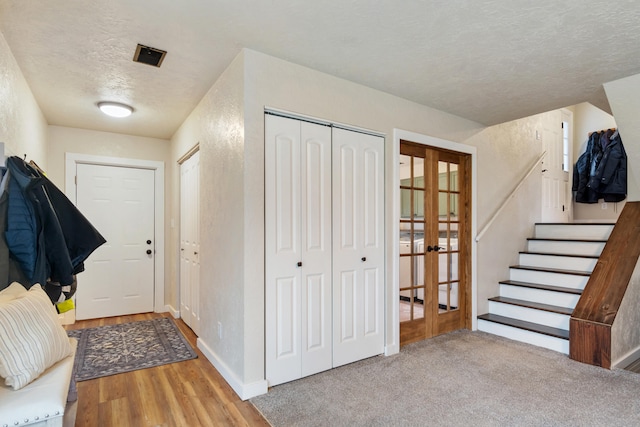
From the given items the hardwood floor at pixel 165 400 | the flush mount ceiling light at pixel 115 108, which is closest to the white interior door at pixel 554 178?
the hardwood floor at pixel 165 400

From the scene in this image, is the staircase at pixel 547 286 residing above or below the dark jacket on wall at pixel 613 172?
below

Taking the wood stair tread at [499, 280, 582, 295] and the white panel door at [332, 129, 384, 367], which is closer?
the white panel door at [332, 129, 384, 367]

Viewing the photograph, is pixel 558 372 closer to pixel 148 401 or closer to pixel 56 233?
pixel 148 401

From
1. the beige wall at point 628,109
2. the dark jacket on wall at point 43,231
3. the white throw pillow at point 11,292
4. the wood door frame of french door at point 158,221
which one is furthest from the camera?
the wood door frame of french door at point 158,221

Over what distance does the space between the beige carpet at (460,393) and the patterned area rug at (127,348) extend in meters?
1.27

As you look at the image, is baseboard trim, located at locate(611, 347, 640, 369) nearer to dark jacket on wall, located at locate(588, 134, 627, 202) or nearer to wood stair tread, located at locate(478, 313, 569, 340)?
wood stair tread, located at locate(478, 313, 569, 340)

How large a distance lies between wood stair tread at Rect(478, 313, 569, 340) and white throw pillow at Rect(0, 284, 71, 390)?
12.4 ft

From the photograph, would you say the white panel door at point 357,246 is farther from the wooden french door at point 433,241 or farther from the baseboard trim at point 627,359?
the baseboard trim at point 627,359

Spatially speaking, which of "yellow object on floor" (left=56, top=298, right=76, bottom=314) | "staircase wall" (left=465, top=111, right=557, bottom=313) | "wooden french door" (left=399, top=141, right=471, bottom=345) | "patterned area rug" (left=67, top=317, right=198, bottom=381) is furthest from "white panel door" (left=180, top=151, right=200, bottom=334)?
"staircase wall" (left=465, top=111, right=557, bottom=313)

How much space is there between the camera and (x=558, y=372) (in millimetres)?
2762

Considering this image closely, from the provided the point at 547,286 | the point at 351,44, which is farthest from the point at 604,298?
the point at 351,44

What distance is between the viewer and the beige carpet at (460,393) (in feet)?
6.91

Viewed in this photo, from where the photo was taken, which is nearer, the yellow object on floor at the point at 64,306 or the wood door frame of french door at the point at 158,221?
the yellow object on floor at the point at 64,306

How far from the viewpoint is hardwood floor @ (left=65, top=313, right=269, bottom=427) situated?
6.95ft
